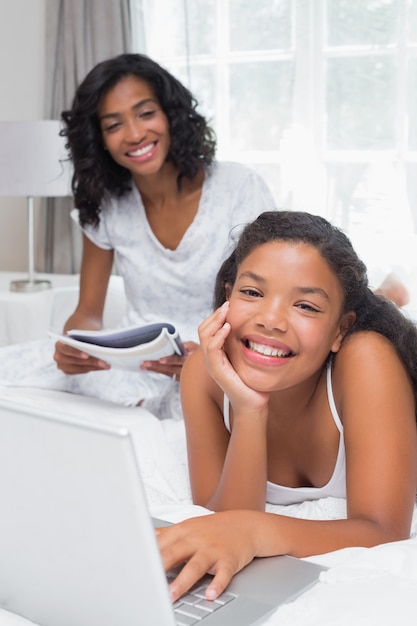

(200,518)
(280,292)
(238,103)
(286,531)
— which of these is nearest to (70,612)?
(200,518)

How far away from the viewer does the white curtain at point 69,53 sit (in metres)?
4.14

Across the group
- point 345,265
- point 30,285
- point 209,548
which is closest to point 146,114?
point 345,265

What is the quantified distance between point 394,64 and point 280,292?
2601mm

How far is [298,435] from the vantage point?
161 centimetres

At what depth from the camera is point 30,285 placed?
3725 mm

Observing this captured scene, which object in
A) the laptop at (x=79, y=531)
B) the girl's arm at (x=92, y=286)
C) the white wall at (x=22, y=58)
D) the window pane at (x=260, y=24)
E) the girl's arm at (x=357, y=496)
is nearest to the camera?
the laptop at (x=79, y=531)

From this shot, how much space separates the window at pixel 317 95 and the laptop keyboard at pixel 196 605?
293 centimetres

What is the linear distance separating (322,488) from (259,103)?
110 inches

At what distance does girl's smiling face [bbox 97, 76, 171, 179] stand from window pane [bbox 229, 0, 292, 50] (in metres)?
1.67

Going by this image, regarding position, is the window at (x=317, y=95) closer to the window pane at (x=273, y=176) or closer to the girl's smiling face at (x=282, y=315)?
the window pane at (x=273, y=176)

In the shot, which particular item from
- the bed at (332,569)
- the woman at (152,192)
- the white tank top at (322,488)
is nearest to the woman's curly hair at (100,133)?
the woman at (152,192)

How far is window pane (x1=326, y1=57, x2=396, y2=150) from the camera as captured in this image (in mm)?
3779

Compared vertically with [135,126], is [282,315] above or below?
below

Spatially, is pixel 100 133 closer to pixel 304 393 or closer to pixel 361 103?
pixel 304 393
